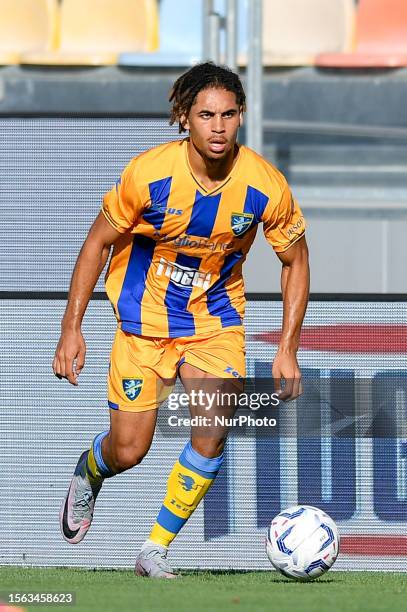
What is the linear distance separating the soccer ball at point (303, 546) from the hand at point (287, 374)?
47cm

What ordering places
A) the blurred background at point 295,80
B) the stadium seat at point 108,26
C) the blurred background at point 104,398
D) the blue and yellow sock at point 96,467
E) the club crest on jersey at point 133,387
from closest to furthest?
1. the club crest on jersey at point 133,387
2. the blue and yellow sock at point 96,467
3. the blurred background at point 104,398
4. the blurred background at point 295,80
5. the stadium seat at point 108,26

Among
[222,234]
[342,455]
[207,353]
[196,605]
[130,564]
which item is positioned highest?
[222,234]

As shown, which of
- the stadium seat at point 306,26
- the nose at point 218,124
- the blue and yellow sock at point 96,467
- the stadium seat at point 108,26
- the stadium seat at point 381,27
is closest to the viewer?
the nose at point 218,124

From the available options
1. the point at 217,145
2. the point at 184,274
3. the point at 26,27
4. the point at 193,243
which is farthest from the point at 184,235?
the point at 26,27

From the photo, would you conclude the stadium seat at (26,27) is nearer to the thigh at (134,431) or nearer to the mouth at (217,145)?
the thigh at (134,431)

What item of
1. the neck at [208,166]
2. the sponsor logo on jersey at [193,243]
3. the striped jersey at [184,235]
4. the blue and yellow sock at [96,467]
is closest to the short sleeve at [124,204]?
the striped jersey at [184,235]

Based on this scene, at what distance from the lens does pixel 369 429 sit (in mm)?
5652

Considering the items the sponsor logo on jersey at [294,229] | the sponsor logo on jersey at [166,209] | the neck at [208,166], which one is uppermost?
the neck at [208,166]

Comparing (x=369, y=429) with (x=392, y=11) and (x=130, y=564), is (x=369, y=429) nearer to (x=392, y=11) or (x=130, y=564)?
(x=130, y=564)

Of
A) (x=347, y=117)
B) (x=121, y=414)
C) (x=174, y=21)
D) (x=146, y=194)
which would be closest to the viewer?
(x=146, y=194)

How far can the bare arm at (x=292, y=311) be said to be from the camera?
4.84 meters

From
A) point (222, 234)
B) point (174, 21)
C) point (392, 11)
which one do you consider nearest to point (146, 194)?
point (222, 234)

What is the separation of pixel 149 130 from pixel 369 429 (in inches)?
69.0

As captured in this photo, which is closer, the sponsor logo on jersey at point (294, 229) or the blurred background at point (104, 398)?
the sponsor logo on jersey at point (294, 229)
